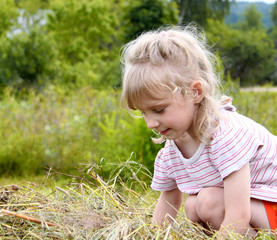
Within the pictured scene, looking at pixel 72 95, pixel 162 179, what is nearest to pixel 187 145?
pixel 162 179

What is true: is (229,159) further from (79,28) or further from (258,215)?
(79,28)

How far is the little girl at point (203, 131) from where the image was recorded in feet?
5.66

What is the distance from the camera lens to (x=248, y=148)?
1764mm

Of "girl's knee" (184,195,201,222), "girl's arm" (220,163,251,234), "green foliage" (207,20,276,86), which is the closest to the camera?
"girl's arm" (220,163,251,234)

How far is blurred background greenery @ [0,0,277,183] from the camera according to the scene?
11.7 feet

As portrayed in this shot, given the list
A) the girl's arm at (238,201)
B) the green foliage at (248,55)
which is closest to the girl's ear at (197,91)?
the girl's arm at (238,201)

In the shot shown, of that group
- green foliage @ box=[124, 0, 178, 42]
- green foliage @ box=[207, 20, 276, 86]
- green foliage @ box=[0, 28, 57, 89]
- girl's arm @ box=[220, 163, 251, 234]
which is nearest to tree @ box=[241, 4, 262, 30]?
green foliage @ box=[207, 20, 276, 86]

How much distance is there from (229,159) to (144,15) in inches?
489

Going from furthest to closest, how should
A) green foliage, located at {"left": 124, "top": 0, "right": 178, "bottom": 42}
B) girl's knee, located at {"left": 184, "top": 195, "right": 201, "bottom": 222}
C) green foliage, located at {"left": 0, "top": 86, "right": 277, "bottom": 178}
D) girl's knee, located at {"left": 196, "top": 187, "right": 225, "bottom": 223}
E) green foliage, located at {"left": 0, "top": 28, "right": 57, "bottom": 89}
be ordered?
green foliage, located at {"left": 124, "top": 0, "right": 178, "bottom": 42}
green foliage, located at {"left": 0, "top": 28, "right": 57, "bottom": 89}
green foliage, located at {"left": 0, "top": 86, "right": 277, "bottom": 178}
girl's knee, located at {"left": 184, "top": 195, "right": 201, "bottom": 222}
girl's knee, located at {"left": 196, "top": 187, "right": 225, "bottom": 223}

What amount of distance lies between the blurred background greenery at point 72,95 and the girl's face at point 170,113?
0.49m

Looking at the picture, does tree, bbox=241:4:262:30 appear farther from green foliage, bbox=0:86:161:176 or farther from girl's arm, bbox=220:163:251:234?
girl's arm, bbox=220:163:251:234

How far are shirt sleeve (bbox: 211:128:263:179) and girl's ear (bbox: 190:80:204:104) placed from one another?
0.19 m

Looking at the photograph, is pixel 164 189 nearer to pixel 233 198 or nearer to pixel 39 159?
pixel 233 198

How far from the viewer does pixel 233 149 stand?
5.72ft
